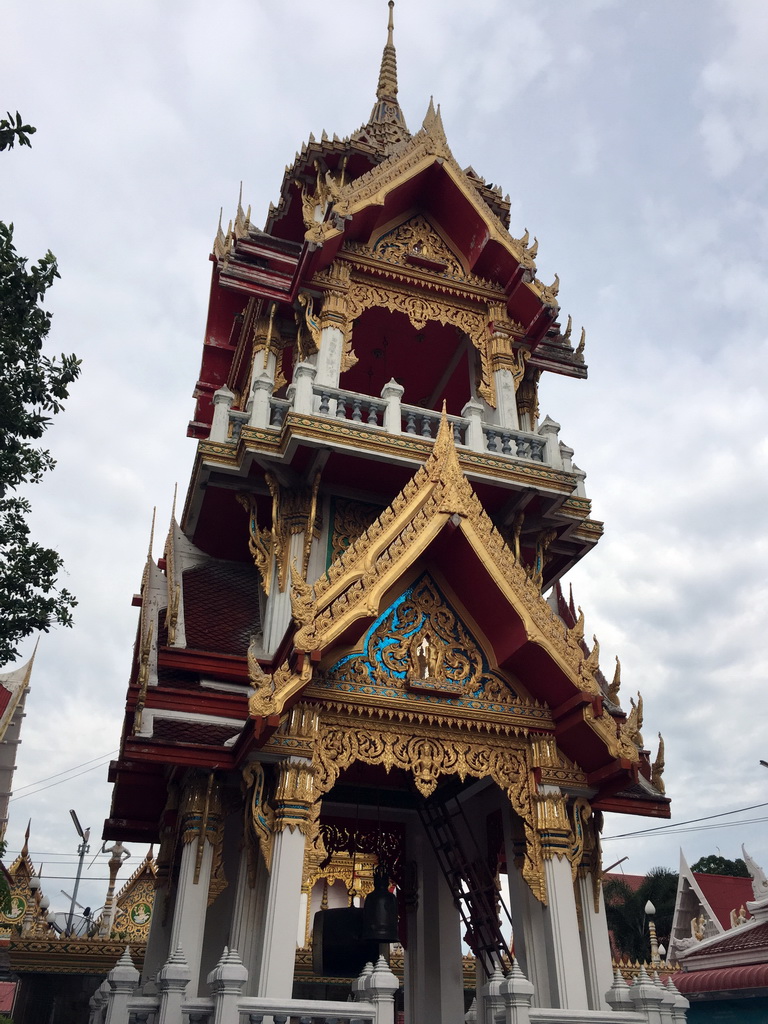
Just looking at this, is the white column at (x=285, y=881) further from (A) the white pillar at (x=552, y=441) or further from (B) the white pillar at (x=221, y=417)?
(A) the white pillar at (x=552, y=441)

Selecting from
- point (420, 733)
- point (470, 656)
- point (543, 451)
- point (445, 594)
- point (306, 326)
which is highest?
point (306, 326)

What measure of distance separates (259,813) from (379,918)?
2.07 meters

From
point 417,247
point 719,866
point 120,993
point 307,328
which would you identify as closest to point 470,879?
point 120,993

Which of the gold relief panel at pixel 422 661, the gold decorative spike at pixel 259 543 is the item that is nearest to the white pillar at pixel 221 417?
the gold decorative spike at pixel 259 543

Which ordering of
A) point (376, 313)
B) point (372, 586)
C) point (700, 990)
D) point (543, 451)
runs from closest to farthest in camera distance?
point (372, 586) → point (543, 451) → point (376, 313) → point (700, 990)

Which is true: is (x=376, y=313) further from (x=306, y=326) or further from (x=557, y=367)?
(x=557, y=367)

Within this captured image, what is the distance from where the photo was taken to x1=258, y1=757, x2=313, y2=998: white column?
7.22 m

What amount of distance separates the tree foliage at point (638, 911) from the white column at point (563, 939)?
3003 centimetres

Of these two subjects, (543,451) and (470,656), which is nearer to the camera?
(470,656)

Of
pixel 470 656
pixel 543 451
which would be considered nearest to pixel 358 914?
pixel 470 656

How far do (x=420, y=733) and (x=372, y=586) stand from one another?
1595 mm

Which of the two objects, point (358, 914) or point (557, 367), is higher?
point (557, 367)

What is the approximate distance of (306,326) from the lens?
12445 millimetres

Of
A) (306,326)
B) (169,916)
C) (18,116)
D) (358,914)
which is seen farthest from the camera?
(306,326)
